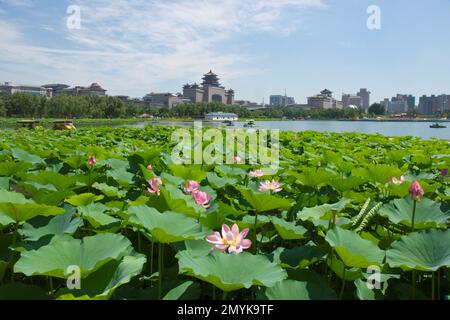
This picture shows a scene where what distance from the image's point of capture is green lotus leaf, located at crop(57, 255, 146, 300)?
101cm

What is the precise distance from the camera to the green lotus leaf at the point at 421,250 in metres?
1.12

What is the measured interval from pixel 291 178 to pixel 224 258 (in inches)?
49.3

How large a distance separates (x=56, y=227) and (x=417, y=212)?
1.32 meters

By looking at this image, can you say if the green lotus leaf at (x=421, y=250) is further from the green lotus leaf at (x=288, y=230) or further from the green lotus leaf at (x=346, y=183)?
the green lotus leaf at (x=346, y=183)

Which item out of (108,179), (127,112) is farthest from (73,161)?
(127,112)

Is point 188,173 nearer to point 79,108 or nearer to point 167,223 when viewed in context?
point 167,223

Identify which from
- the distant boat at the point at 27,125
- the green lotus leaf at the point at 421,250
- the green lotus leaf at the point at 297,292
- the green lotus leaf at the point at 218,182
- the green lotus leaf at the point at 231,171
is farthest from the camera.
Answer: the distant boat at the point at 27,125

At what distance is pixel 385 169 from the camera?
1974 mm

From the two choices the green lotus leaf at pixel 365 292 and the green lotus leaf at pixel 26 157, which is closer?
the green lotus leaf at pixel 365 292

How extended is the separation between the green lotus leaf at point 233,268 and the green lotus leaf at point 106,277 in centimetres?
12

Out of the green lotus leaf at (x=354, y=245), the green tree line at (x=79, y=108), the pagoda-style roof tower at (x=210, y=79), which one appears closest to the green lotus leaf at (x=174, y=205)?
the green lotus leaf at (x=354, y=245)

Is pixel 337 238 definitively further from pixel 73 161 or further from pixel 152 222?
pixel 73 161

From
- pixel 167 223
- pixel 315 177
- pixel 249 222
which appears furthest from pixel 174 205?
pixel 315 177

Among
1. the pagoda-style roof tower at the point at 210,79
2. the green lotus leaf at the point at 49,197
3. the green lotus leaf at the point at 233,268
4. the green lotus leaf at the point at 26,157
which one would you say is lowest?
the green lotus leaf at the point at 233,268
